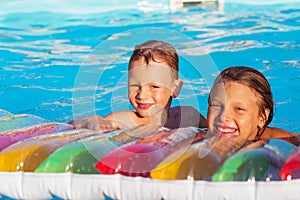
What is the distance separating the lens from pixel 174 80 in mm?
3508

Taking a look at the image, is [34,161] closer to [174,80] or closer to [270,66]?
[174,80]

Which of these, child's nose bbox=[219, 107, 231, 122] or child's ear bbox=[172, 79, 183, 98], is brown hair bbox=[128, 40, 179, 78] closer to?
child's ear bbox=[172, 79, 183, 98]

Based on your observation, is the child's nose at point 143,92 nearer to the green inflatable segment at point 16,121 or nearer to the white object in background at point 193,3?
the green inflatable segment at point 16,121

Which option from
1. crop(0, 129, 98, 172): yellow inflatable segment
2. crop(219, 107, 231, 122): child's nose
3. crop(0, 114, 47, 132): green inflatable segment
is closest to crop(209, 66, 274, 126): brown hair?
crop(219, 107, 231, 122): child's nose

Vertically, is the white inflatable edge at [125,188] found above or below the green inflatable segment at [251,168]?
below

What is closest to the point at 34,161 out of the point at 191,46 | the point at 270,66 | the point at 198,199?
the point at 198,199

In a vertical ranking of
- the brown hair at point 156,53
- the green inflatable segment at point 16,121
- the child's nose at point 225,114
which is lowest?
the green inflatable segment at point 16,121

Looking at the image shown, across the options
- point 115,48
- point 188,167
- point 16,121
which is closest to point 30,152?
point 16,121

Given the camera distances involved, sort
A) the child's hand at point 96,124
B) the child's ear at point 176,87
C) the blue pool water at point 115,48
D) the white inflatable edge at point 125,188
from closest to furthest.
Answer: the white inflatable edge at point 125,188 < the child's hand at point 96,124 < the child's ear at point 176,87 < the blue pool water at point 115,48

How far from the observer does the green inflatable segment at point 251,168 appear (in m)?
2.45

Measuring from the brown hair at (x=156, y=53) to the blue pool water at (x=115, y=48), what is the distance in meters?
0.17

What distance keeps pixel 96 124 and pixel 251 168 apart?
1.11 metres

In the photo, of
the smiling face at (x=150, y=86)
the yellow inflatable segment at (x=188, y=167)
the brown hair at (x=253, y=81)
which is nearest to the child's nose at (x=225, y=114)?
the brown hair at (x=253, y=81)

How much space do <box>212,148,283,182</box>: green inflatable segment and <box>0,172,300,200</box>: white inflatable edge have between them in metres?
0.03
